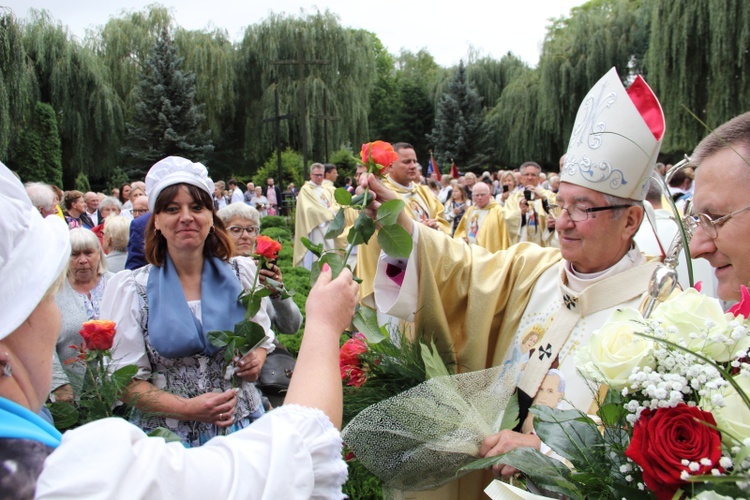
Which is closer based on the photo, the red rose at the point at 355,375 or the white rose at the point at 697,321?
the white rose at the point at 697,321

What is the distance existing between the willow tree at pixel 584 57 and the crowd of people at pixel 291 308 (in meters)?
20.7

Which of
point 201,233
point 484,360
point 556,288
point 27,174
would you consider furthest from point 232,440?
point 27,174

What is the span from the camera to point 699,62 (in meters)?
14.9

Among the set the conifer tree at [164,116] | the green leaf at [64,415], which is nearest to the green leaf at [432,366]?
the green leaf at [64,415]

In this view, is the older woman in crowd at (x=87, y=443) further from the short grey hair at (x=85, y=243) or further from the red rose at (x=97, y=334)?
the short grey hair at (x=85, y=243)

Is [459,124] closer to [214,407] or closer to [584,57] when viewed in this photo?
[584,57]

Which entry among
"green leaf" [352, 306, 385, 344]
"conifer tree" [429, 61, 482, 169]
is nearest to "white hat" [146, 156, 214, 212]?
"green leaf" [352, 306, 385, 344]

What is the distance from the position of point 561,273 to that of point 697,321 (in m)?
1.24

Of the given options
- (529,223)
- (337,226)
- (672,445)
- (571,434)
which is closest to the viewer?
(672,445)

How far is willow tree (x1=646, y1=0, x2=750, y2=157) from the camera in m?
14.2

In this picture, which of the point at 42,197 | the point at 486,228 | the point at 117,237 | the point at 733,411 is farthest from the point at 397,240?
the point at 486,228

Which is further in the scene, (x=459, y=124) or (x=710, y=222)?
(x=459, y=124)

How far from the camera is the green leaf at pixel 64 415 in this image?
2109mm

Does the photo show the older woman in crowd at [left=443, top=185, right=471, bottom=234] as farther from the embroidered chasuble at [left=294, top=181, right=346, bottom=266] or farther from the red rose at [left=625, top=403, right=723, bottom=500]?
the red rose at [left=625, top=403, right=723, bottom=500]
